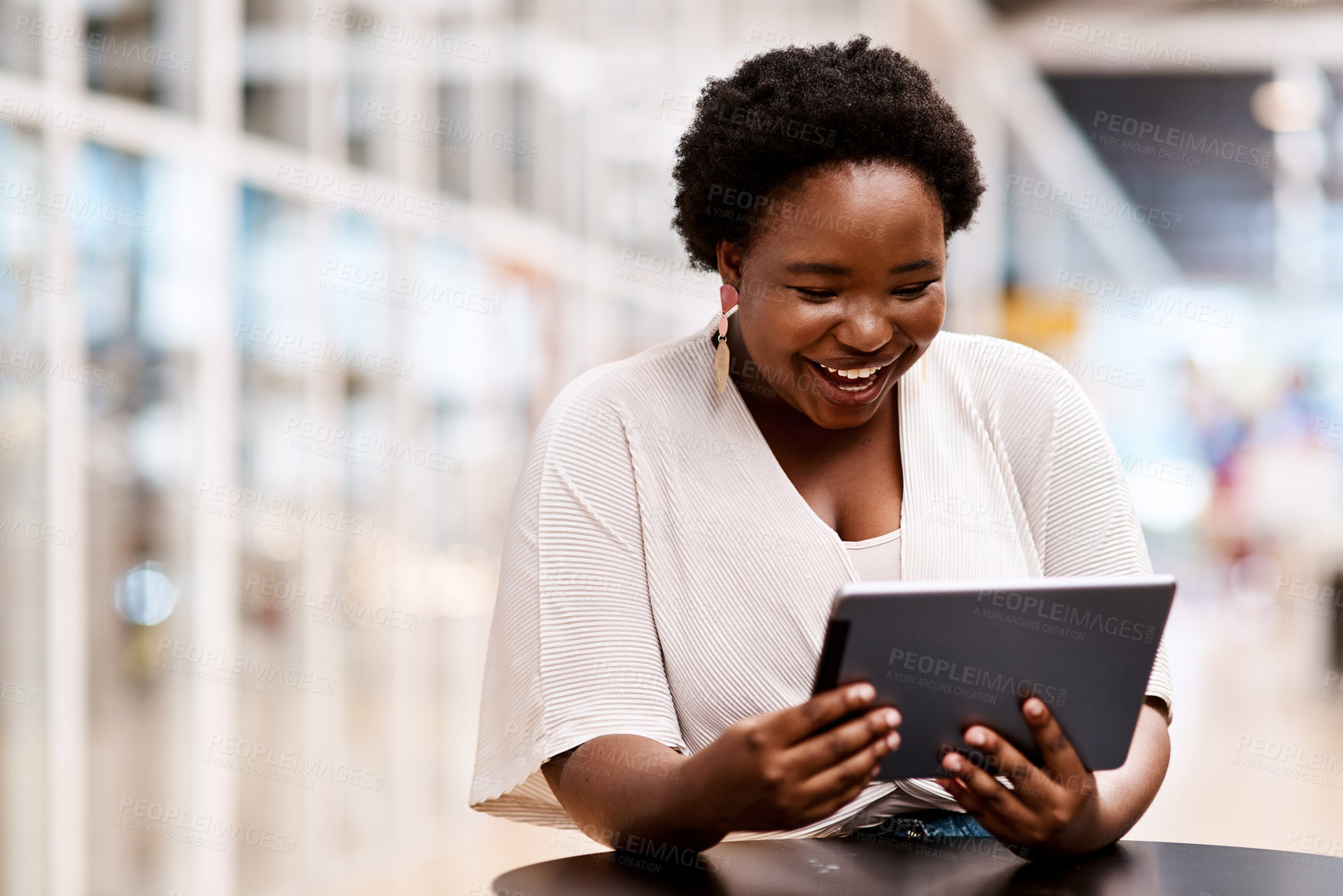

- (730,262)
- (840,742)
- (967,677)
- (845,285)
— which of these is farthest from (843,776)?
(730,262)

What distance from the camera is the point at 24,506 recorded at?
10.1ft

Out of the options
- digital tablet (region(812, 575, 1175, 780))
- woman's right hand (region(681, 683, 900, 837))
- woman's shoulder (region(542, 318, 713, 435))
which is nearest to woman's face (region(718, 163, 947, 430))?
woman's shoulder (region(542, 318, 713, 435))

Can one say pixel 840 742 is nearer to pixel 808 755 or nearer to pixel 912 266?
pixel 808 755

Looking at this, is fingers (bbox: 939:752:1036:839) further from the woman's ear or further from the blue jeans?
the woman's ear

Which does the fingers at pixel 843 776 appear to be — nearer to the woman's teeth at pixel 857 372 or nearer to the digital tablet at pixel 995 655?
the digital tablet at pixel 995 655

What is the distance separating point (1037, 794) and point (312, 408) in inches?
128

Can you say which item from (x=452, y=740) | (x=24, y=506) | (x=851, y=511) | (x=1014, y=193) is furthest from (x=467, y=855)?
(x=1014, y=193)

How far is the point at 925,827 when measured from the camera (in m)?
1.61

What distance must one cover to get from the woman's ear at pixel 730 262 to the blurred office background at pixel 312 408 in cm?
45

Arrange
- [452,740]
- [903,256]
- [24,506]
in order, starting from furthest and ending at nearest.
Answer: [452,740] → [24,506] → [903,256]

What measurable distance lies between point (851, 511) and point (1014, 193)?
17.9 m

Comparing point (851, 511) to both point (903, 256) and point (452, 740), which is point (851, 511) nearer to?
point (903, 256)

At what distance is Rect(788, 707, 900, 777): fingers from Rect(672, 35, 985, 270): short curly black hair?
0.64m

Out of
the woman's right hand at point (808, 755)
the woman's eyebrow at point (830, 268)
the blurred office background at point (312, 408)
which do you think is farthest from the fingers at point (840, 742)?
the blurred office background at point (312, 408)
